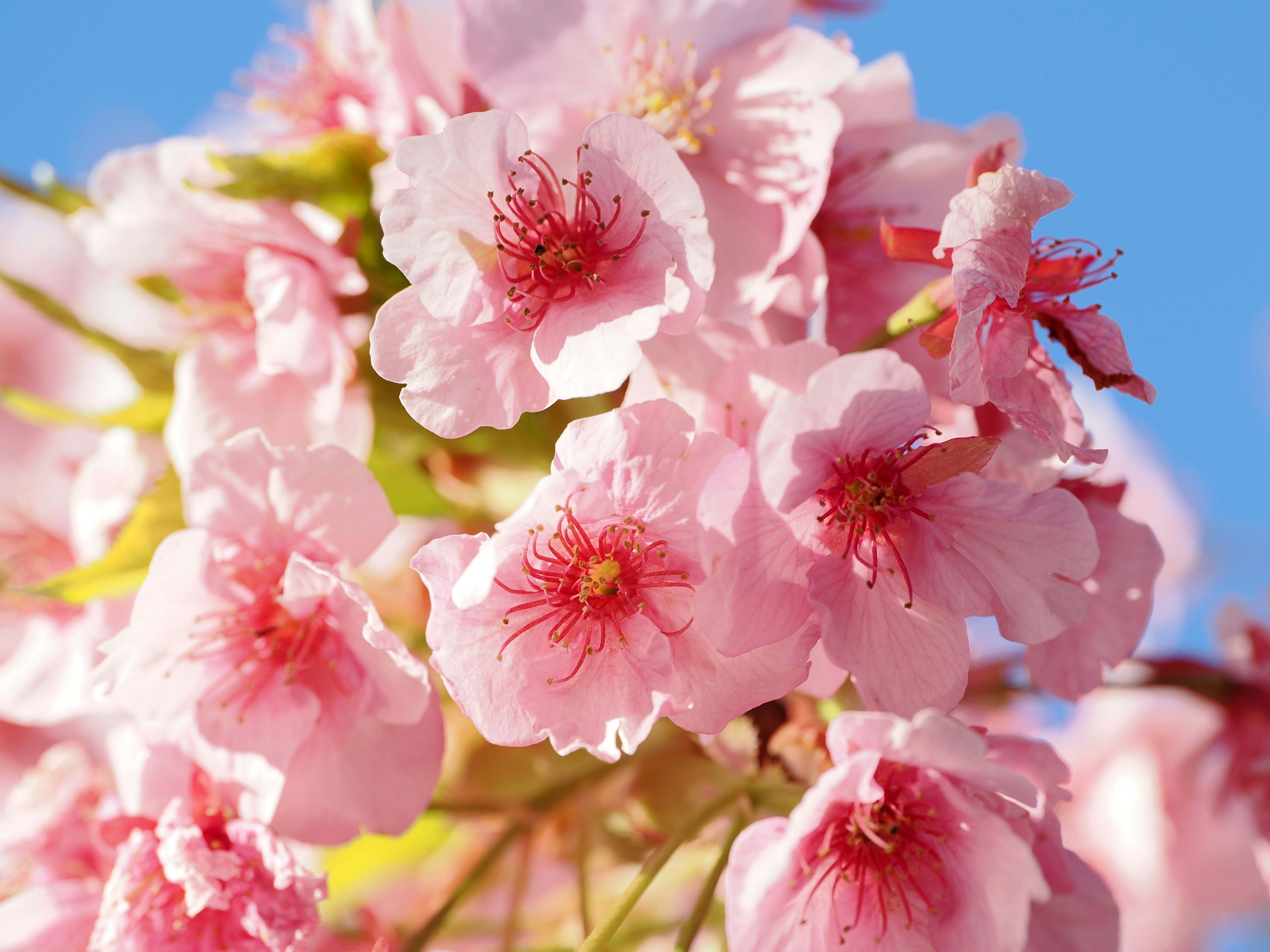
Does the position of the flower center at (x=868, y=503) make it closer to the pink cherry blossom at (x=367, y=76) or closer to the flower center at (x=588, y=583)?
the flower center at (x=588, y=583)

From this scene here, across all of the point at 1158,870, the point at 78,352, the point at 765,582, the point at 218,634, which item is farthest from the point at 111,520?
the point at 1158,870

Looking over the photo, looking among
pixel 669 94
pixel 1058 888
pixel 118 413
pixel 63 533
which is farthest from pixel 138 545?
pixel 1058 888

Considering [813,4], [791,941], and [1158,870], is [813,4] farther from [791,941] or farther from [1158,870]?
[1158,870]

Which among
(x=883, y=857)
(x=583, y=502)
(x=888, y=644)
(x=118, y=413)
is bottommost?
(x=883, y=857)

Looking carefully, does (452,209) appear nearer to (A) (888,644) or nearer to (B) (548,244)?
(B) (548,244)

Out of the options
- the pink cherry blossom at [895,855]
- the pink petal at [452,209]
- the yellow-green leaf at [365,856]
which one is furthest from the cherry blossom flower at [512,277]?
the yellow-green leaf at [365,856]

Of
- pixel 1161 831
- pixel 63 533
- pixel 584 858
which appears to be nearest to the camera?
pixel 584 858

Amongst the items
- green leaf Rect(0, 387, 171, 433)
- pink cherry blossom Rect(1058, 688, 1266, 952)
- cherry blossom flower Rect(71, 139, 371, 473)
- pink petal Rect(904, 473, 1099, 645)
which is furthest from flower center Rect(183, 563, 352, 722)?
pink cherry blossom Rect(1058, 688, 1266, 952)
